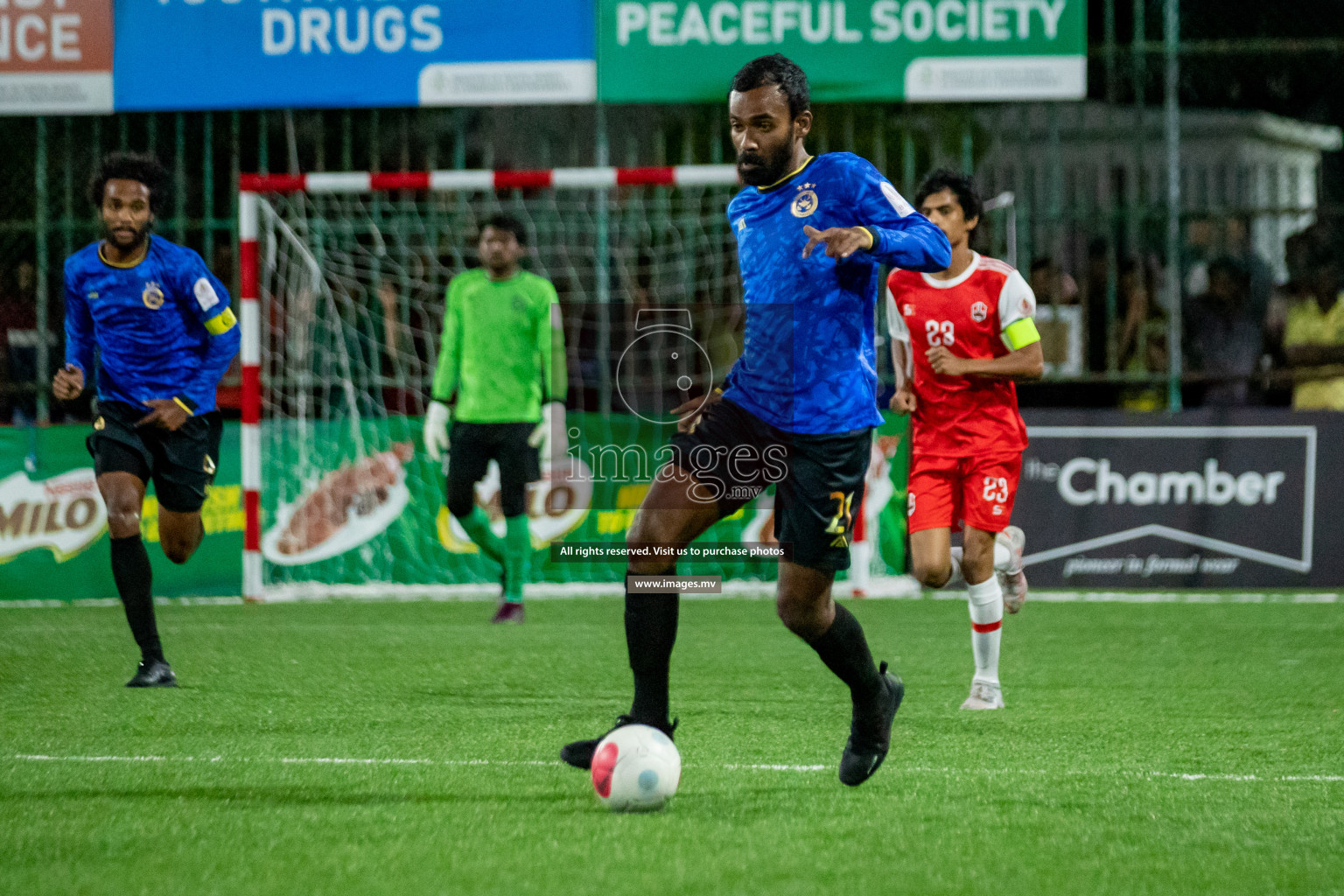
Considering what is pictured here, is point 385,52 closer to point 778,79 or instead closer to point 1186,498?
point 1186,498

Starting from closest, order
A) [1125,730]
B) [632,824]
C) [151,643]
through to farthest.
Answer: [632,824]
[1125,730]
[151,643]

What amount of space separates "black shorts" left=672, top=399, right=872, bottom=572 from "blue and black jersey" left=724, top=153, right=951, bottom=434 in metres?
0.04

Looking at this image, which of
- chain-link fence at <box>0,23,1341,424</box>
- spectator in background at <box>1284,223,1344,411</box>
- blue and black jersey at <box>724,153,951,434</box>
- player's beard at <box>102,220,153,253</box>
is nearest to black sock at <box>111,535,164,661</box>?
player's beard at <box>102,220,153,253</box>

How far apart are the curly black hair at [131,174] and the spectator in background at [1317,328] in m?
7.22

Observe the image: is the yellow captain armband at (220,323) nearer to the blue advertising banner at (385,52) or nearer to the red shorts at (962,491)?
the red shorts at (962,491)

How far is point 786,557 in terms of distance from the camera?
4430 mm

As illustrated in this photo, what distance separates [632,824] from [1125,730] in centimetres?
223

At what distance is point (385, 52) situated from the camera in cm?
1069

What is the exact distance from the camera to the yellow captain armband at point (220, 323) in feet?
22.3

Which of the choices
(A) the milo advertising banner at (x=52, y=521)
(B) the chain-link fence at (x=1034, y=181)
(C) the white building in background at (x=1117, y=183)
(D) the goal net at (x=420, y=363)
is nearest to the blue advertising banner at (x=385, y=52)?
(B) the chain-link fence at (x=1034, y=181)

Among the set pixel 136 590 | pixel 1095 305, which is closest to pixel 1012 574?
pixel 136 590

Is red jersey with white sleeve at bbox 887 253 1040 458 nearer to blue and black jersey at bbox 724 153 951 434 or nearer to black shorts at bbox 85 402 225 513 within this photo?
blue and black jersey at bbox 724 153 951 434

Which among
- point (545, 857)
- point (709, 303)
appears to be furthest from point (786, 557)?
point (709, 303)

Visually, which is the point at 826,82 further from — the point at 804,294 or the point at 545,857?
the point at 545,857
